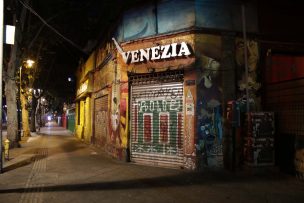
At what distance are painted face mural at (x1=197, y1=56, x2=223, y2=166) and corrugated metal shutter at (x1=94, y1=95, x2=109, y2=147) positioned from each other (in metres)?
6.39

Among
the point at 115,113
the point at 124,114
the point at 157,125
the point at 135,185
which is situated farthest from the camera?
the point at 115,113

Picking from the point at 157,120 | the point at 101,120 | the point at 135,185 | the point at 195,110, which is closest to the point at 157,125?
the point at 157,120

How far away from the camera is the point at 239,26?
38.7 ft

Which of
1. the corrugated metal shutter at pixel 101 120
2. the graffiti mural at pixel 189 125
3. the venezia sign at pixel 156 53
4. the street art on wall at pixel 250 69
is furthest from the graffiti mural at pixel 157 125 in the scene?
the corrugated metal shutter at pixel 101 120

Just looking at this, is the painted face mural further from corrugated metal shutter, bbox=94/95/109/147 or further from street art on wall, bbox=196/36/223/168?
corrugated metal shutter, bbox=94/95/109/147

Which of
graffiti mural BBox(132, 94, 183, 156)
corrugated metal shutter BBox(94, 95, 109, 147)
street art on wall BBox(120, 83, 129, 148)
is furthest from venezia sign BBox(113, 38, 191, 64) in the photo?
corrugated metal shutter BBox(94, 95, 109, 147)

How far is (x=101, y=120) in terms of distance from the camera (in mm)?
18734

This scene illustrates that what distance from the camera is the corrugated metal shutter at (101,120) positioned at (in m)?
17.3

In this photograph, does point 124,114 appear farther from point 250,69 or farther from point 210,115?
point 250,69

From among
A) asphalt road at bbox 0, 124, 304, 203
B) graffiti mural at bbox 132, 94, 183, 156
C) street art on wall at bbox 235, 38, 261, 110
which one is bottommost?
asphalt road at bbox 0, 124, 304, 203

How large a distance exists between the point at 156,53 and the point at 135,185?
5.01 metres

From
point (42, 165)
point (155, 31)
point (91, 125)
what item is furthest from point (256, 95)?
point (91, 125)

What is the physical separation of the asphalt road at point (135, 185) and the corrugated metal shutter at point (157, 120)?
26.0 inches

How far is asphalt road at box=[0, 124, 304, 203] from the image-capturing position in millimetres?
7719
